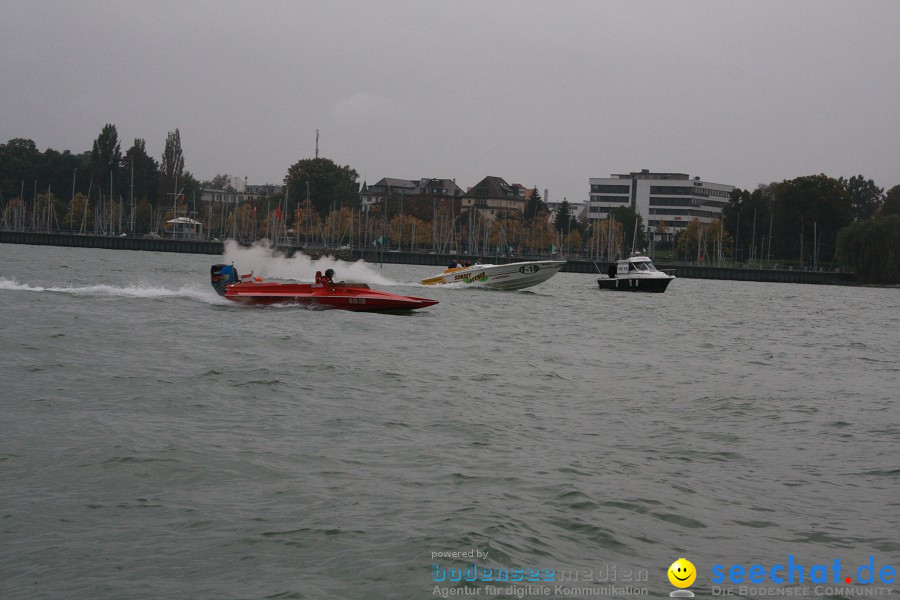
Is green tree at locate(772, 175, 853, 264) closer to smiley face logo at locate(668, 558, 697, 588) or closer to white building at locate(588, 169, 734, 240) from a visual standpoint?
white building at locate(588, 169, 734, 240)

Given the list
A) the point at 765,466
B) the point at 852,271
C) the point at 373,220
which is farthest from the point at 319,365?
the point at 373,220

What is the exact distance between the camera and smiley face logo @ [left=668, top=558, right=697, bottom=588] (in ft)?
27.0

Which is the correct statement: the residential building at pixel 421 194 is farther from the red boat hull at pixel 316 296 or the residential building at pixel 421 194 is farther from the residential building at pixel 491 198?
the red boat hull at pixel 316 296

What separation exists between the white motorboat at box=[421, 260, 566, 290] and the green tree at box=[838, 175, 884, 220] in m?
125

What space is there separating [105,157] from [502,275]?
389 feet

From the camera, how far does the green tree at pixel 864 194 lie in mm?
166462

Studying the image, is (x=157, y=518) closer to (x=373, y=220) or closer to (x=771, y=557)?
(x=771, y=557)

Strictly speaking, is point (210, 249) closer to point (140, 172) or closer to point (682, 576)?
point (140, 172)

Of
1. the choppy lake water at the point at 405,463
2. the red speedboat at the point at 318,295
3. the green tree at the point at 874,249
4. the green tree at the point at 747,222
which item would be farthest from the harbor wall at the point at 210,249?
the choppy lake water at the point at 405,463

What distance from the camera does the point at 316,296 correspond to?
32.2 m

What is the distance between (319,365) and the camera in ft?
66.4

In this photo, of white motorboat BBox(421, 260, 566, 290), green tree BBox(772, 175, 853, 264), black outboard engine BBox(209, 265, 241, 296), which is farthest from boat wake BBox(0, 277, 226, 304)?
green tree BBox(772, 175, 853, 264)

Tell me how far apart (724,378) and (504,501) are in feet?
40.3

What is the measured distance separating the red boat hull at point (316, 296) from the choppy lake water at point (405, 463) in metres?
6.38
